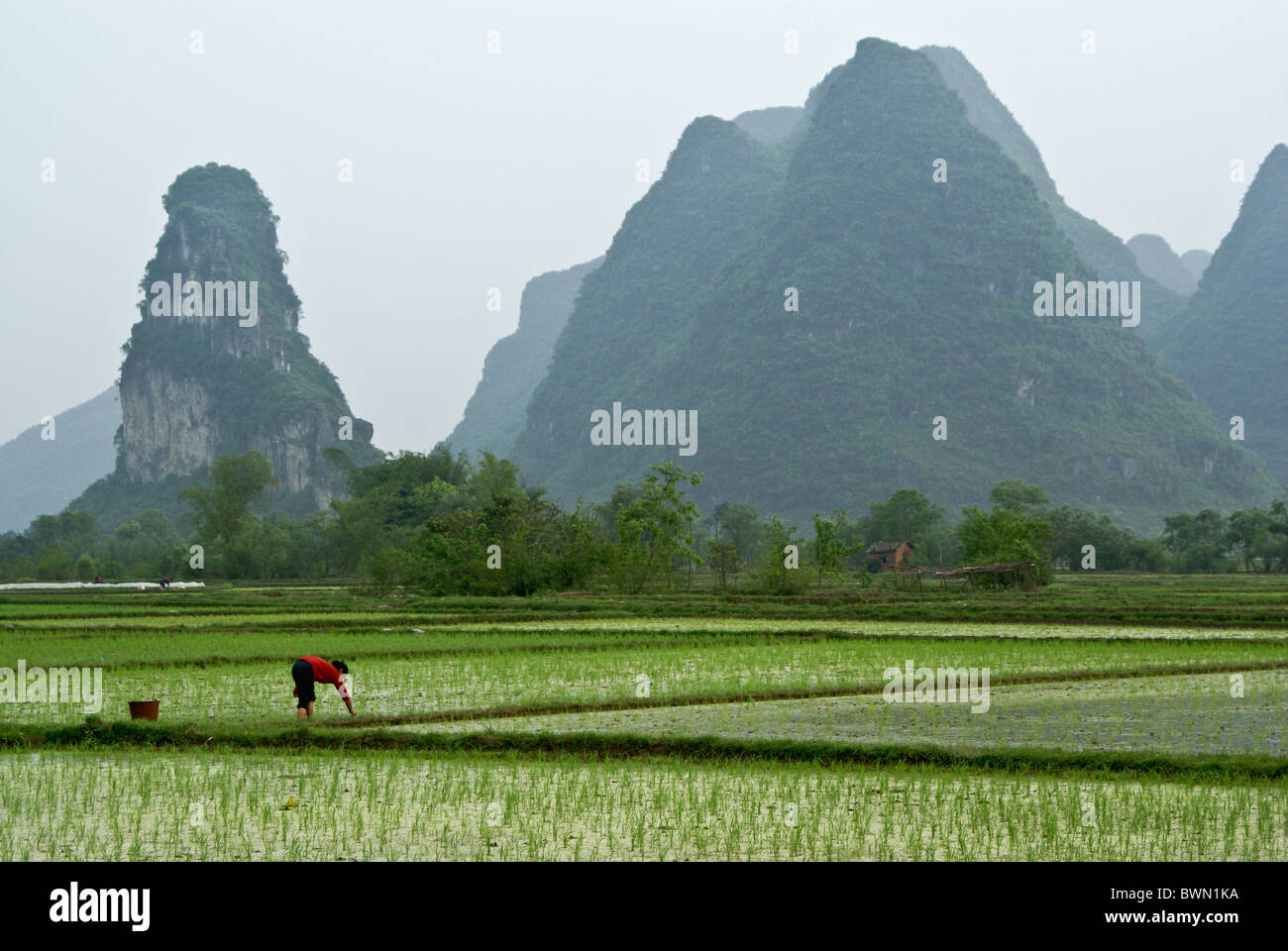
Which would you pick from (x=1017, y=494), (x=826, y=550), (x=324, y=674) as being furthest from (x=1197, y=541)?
(x=324, y=674)

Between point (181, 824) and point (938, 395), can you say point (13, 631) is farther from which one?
point (938, 395)

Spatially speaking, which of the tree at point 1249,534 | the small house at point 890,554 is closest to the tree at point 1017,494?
the small house at point 890,554

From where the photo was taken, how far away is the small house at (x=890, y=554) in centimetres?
5875

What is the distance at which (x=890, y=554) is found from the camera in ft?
194

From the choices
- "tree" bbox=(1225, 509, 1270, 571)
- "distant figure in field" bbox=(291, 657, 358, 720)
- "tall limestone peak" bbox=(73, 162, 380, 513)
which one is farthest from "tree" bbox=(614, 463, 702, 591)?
"tall limestone peak" bbox=(73, 162, 380, 513)

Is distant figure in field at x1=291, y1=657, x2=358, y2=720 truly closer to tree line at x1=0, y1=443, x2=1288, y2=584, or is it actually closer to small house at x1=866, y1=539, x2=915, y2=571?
tree line at x1=0, y1=443, x2=1288, y2=584

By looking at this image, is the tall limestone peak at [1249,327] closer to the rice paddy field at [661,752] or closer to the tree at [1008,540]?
the tree at [1008,540]

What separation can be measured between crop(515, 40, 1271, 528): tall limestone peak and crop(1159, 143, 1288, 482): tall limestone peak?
1811cm

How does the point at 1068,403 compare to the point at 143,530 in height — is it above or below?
above

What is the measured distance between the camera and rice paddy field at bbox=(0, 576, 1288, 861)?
22.4ft

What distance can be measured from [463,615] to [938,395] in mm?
89634
